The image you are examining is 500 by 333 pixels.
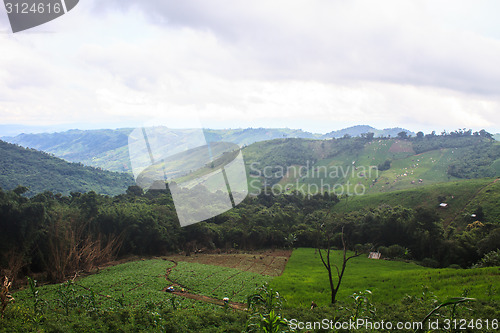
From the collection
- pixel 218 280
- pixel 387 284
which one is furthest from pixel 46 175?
pixel 387 284

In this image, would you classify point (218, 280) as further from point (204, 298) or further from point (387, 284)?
point (387, 284)

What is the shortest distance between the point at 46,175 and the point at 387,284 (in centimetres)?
11988

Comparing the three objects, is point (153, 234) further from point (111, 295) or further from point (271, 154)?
point (271, 154)

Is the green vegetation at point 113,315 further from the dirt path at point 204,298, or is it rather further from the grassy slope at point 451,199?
the grassy slope at point 451,199

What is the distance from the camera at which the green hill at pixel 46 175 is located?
96.5 m

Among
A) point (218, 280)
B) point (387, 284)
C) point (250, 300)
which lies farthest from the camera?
point (218, 280)

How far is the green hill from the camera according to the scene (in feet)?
317

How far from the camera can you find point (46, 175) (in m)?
105

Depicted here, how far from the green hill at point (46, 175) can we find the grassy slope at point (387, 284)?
96.8 m

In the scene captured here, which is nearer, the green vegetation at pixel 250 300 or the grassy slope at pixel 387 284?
the green vegetation at pixel 250 300

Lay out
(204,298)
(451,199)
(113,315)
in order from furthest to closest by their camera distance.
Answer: (451,199) < (204,298) < (113,315)

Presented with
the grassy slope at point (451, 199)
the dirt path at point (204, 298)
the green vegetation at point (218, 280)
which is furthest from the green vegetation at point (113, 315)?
the grassy slope at point (451, 199)

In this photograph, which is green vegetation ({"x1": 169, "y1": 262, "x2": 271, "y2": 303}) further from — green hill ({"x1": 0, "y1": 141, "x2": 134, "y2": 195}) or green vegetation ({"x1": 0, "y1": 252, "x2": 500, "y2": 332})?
green hill ({"x1": 0, "y1": 141, "x2": 134, "y2": 195})

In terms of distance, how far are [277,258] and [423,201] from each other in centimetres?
3698
